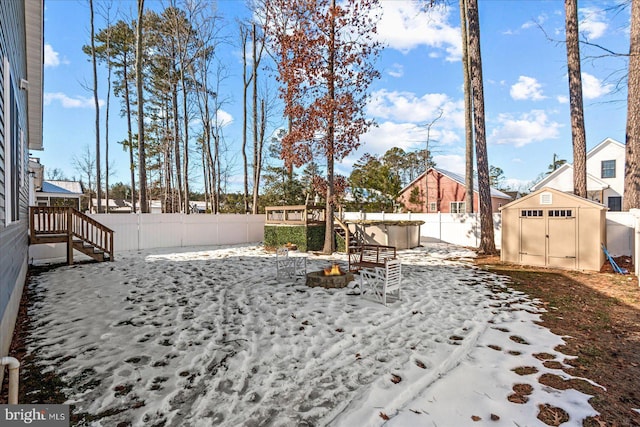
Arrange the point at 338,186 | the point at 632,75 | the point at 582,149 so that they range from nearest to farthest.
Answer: the point at 632,75
the point at 582,149
the point at 338,186

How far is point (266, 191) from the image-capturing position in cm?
1967

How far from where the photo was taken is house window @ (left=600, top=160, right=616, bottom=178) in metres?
19.7

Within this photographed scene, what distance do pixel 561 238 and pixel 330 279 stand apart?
665 cm

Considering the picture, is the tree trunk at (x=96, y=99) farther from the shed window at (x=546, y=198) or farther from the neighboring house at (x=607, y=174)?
the neighboring house at (x=607, y=174)

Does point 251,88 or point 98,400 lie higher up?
point 251,88

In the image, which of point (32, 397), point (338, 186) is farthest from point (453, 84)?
point (32, 397)

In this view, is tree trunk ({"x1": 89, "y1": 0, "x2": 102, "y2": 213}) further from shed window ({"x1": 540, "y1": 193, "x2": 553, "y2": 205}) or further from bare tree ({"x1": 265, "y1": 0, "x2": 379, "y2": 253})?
shed window ({"x1": 540, "y1": 193, "x2": 553, "y2": 205})

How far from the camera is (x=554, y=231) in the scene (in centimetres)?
861

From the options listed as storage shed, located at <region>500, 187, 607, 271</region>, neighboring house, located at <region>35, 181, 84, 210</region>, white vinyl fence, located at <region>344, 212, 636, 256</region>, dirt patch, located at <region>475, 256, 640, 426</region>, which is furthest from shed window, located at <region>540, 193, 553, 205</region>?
neighboring house, located at <region>35, 181, 84, 210</region>

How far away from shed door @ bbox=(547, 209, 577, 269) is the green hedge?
24.4 feet

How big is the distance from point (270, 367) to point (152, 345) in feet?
4.92

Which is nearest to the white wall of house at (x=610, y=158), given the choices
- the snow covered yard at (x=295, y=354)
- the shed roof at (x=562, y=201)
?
the shed roof at (x=562, y=201)

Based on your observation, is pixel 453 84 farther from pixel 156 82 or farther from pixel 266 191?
pixel 156 82

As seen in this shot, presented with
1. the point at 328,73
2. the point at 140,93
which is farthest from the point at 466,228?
the point at 140,93
